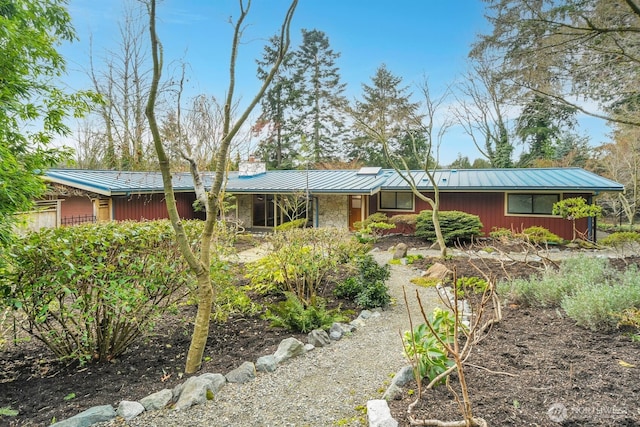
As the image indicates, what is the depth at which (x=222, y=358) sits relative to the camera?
361 centimetres

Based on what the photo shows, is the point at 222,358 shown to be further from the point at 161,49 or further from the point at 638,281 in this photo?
the point at 638,281

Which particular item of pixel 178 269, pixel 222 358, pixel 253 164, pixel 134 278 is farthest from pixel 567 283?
pixel 253 164

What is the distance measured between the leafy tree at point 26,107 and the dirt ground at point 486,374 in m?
1.40

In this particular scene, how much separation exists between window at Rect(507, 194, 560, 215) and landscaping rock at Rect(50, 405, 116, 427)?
555 inches

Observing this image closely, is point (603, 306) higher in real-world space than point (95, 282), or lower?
lower

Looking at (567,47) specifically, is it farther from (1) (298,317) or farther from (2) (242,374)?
(2) (242,374)

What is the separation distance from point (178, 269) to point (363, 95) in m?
26.1

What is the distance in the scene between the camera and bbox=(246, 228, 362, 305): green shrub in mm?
5312

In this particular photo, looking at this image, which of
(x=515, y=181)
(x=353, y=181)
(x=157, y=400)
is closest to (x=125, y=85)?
(x=353, y=181)

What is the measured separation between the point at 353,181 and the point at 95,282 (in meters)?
13.0

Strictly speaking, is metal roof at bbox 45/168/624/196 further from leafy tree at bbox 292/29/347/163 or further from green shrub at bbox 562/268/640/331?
green shrub at bbox 562/268/640/331

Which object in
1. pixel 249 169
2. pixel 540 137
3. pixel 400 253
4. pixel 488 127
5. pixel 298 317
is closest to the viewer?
pixel 298 317

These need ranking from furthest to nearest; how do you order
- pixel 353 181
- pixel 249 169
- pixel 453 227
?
pixel 249 169, pixel 353 181, pixel 453 227

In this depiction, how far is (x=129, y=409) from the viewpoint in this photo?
106 inches
